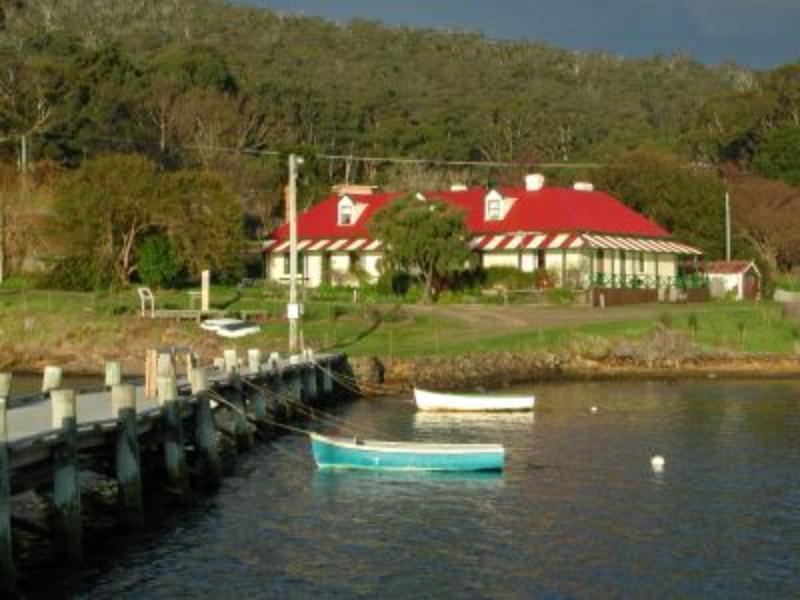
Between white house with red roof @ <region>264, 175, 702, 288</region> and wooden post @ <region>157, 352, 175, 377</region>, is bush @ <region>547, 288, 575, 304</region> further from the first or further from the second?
wooden post @ <region>157, 352, 175, 377</region>

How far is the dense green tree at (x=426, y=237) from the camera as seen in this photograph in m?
73.2

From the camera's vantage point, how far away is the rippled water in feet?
75.7

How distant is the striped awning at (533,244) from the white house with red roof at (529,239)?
0.06 m

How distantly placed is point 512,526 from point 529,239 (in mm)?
51390

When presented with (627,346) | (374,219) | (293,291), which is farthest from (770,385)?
(374,219)

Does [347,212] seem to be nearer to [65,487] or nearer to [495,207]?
[495,207]

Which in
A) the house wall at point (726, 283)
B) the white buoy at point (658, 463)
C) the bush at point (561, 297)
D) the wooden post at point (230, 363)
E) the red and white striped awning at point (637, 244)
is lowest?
the white buoy at point (658, 463)

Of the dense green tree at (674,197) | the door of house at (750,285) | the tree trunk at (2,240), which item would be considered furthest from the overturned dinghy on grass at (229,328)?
the dense green tree at (674,197)

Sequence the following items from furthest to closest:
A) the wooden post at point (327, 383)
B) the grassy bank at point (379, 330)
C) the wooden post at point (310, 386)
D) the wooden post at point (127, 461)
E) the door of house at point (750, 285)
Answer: the door of house at point (750, 285) → the grassy bank at point (379, 330) → the wooden post at point (327, 383) → the wooden post at point (310, 386) → the wooden post at point (127, 461)

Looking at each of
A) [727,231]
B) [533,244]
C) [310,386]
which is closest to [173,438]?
[310,386]

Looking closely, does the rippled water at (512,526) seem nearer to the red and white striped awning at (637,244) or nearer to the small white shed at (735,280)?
the red and white striped awning at (637,244)

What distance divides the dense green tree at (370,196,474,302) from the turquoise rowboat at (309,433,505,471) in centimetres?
3952

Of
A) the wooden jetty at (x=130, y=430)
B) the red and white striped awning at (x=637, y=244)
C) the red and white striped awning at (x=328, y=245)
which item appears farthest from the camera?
the red and white striped awning at (x=328, y=245)

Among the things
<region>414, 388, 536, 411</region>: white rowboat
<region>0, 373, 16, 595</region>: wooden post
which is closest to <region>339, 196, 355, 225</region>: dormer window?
<region>414, 388, 536, 411</region>: white rowboat
